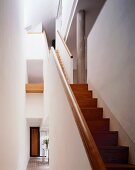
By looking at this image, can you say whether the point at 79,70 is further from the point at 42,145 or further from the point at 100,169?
the point at 42,145

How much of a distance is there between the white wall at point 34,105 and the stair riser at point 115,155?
580 cm

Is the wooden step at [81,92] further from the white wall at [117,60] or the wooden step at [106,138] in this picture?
the wooden step at [106,138]

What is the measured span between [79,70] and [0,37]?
4.43 m

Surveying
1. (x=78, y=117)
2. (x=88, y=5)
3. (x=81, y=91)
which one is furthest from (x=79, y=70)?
(x=78, y=117)

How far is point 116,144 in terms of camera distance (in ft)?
12.2

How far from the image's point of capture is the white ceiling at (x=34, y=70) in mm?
9902

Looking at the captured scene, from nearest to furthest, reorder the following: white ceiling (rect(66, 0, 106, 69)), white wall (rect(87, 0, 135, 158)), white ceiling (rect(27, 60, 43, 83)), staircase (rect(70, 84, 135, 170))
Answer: staircase (rect(70, 84, 135, 170)) → white wall (rect(87, 0, 135, 158)) → white ceiling (rect(66, 0, 106, 69)) → white ceiling (rect(27, 60, 43, 83))

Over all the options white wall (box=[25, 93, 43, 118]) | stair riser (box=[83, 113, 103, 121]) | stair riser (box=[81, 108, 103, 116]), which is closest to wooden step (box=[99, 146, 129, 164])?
stair riser (box=[83, 113, 103, 121])

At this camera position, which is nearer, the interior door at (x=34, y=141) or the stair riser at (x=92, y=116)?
the stair riser at (x=92, y=116)

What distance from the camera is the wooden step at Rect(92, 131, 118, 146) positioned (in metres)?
3.62

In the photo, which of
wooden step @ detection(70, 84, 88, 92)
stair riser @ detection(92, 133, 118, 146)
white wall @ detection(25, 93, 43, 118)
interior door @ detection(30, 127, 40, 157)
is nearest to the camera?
stair riser @ detection(92, 133, 118, 146)


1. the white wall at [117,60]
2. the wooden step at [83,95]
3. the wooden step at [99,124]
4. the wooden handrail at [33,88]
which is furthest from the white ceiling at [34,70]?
the wooden step at [99,124]

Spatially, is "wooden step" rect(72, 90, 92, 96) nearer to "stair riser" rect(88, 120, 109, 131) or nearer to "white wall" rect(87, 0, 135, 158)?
"white wall" rect(87, 0, 135, 158)

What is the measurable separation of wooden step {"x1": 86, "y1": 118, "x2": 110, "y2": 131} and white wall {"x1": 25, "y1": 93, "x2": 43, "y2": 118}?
16.5 ft
